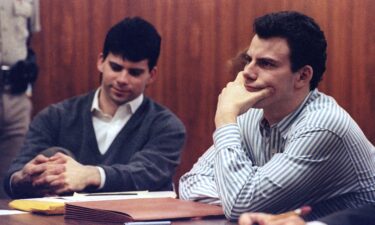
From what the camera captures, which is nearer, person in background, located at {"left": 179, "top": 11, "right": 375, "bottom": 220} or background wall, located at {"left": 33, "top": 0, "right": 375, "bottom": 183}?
person in background, located at {"left": 179, "top": 11, "right": 375, "bottom": 220}

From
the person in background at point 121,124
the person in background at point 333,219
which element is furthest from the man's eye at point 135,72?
the person in background at point 333,219

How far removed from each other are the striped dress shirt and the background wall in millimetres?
1530

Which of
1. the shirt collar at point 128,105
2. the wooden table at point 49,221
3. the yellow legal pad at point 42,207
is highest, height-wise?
the wooden table at point 49,221

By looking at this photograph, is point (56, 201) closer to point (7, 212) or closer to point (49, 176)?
point (7, 212)

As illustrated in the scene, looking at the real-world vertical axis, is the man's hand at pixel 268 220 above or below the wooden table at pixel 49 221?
above

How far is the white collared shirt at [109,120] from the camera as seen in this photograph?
119 inches

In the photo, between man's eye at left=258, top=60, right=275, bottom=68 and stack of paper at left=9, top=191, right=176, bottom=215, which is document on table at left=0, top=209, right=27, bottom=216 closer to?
stack of paper at left=9, top=191, right=176, bottom=215

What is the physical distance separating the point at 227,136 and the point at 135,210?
13.9 inches

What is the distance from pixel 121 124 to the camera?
3055 millimetres

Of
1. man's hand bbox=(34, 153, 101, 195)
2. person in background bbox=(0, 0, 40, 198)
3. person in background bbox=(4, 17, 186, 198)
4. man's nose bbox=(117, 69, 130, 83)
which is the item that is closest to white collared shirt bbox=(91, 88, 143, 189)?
person in background bbox=(4, 17, 186, 198)

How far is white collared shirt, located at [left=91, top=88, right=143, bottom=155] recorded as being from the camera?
9.94 ft

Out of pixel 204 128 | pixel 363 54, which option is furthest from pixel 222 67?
pixel 363 54

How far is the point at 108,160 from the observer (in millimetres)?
2959

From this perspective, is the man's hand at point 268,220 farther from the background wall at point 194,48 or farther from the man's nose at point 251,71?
the background wall at point 194,48
